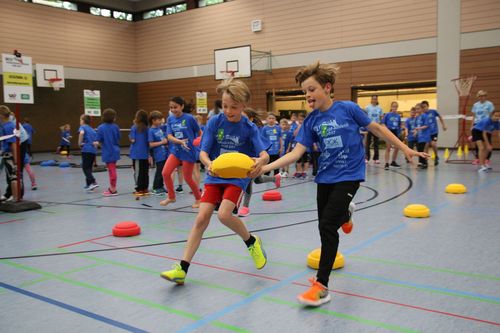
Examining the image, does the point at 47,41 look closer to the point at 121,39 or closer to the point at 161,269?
the point at 121,39

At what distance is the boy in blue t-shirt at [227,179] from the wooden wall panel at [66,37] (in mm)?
21679

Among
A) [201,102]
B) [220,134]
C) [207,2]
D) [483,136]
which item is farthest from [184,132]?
[207,2]

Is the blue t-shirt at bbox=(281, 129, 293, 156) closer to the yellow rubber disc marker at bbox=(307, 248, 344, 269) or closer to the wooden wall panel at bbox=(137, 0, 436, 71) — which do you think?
the yellow rubber disc marker at bbox=(307, 248, 344, 269)

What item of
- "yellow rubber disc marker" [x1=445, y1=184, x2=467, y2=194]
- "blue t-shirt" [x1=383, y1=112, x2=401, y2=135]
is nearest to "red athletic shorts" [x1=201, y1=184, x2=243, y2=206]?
"yellow rubber disc marker" [x1=445, y1=184, x2=467, y2=194]

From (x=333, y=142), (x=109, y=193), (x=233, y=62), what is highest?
(x=233, y=62)

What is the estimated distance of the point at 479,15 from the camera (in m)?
17.0

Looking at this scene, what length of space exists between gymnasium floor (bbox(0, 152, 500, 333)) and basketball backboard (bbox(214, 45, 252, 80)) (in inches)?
599

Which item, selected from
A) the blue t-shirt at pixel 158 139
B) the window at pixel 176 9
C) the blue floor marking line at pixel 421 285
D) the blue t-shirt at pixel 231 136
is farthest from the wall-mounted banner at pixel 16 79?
the window at pixel 176 9

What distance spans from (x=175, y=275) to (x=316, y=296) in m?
1.19

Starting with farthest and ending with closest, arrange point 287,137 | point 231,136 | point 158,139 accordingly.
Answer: point 287,137 < point 158,139 < point 231,136

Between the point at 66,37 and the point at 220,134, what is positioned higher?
the point at 66,37

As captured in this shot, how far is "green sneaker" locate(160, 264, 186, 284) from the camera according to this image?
11.5 feet

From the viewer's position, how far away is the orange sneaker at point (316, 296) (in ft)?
10.0

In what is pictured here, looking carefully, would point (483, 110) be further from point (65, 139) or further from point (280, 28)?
point (65, 139)
